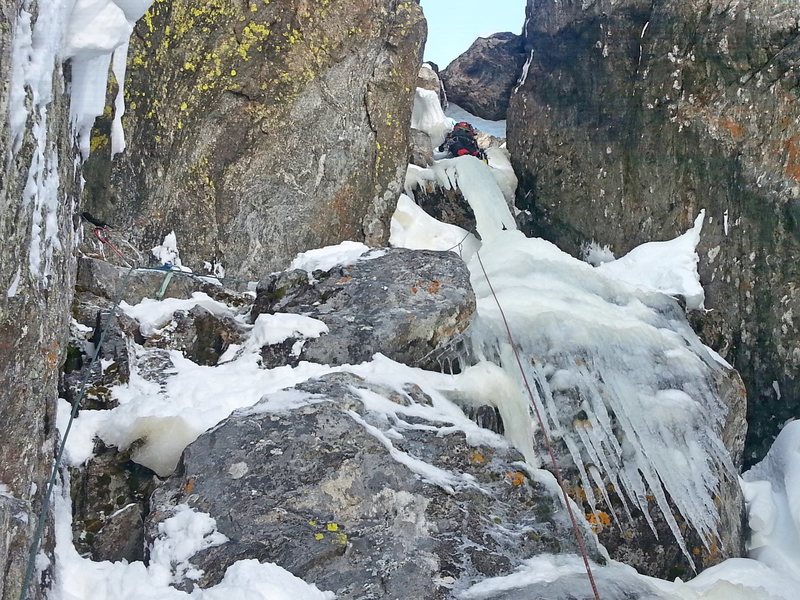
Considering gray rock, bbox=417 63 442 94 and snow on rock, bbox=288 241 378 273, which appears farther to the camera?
gray rock, bbox=417 63 442 94

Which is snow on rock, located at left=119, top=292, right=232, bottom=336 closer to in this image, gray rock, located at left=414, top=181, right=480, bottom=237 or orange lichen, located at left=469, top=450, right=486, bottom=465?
orange lichen, located at left=469, top=450, right=486, bottom=465

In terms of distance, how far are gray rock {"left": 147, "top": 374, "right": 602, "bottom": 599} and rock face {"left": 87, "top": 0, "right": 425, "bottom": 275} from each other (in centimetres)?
328

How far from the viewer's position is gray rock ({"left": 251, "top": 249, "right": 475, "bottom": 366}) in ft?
15.3

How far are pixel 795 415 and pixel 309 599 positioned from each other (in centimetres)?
511

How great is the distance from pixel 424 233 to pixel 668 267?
285cm

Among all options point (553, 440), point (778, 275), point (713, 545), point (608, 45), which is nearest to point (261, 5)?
point (608, 45)

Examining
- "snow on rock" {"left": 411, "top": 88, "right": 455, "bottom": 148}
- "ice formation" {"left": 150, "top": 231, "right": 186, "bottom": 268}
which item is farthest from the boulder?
"snow on rock" {"left": 411, "top": 88, "right": 455, "bottom": 148}

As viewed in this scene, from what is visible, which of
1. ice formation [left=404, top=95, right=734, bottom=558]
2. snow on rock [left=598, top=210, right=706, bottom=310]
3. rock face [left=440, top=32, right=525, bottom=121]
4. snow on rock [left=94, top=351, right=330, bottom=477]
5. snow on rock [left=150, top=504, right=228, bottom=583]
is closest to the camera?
snow on rock [left=150, top=504, right=228, bottom=583]

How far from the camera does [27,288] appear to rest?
2.51 m

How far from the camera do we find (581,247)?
28.8ft

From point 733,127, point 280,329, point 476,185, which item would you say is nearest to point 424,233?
point 476,185

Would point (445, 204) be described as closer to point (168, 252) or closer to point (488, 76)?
point (168, 252)

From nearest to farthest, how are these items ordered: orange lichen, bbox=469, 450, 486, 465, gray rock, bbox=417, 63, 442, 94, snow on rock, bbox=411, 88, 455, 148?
1. orange lichen, bbox=469, 450, 486, 465
2. snow on rock, bbox=411, 88, 455, 148
3. gray rock, bbox=417, 63, 442, 94

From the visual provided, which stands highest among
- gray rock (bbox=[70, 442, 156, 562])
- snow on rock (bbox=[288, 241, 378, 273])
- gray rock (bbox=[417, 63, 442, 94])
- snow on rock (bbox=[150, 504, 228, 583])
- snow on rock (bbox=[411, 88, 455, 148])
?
gray rock (bbox=[417, 63, 442, 94])
